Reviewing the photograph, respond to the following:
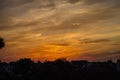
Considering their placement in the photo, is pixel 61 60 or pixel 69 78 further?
pixel 61 60

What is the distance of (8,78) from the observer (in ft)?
262

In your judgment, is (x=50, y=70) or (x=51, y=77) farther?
(x=50, y=70)

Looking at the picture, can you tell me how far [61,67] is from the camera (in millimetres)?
94000

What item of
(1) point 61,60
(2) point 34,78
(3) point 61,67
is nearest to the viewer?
(2) point 34,78

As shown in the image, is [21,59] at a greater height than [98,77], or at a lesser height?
greater

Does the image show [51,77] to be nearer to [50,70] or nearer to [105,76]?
[50,70]

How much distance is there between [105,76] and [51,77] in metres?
11.9

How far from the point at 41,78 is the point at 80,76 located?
31.2ft

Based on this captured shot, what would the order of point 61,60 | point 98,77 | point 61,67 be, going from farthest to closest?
1. point 61,60
2. point 61,67
3. point 98,77

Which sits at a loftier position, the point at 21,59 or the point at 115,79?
the point at 21,59

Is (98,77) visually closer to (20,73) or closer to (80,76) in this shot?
(80,76)

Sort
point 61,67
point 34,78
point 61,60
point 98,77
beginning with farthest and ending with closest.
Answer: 1. point 61,60
2. point 61,67
3. point 98,77
4. point 34,78

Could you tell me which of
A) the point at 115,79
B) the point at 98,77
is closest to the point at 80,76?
the point at 98,77

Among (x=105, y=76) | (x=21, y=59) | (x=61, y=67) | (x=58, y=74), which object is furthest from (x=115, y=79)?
(x=21, y=59)
